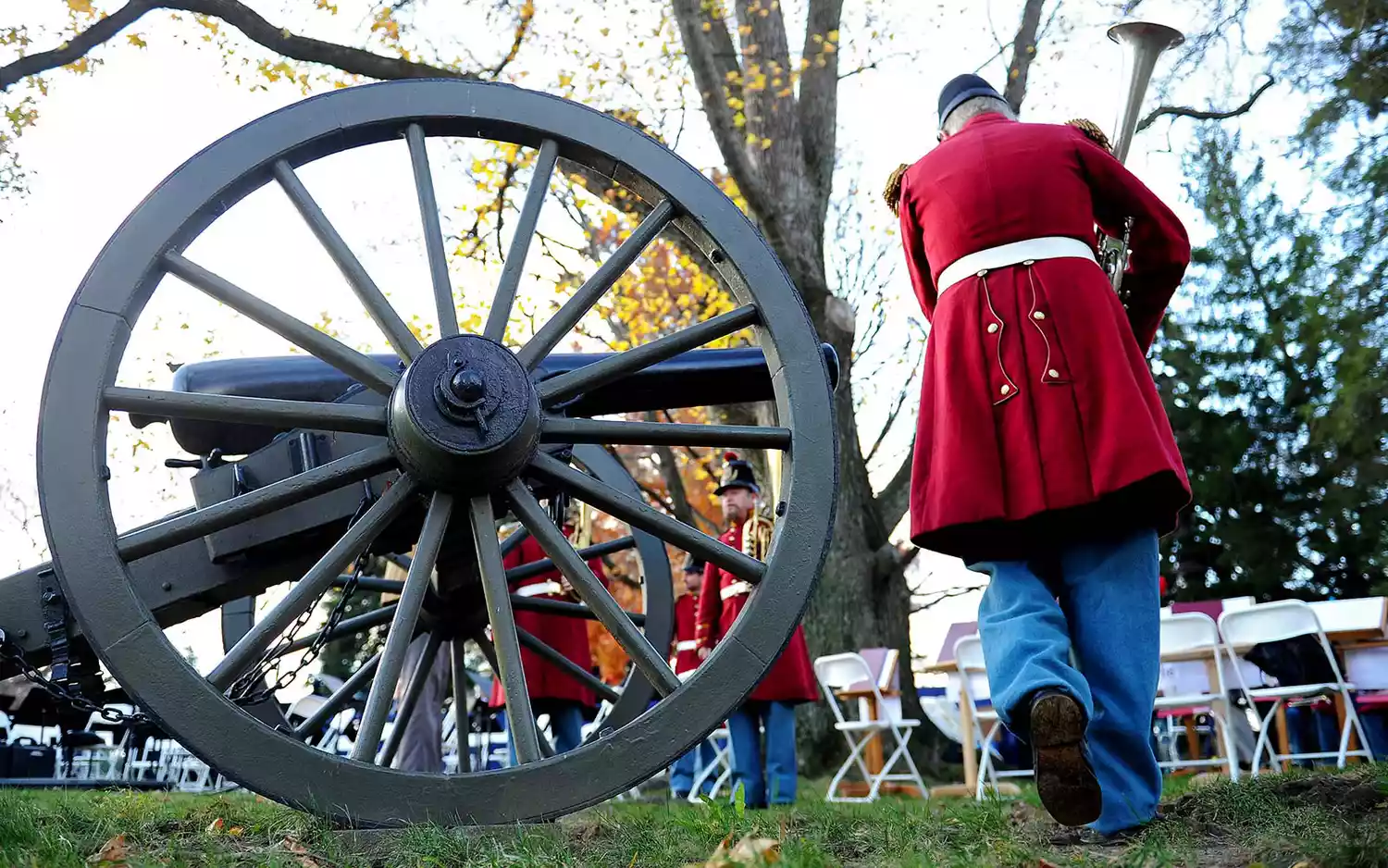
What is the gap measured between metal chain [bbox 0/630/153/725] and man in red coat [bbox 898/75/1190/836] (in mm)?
1913

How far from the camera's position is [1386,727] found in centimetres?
758

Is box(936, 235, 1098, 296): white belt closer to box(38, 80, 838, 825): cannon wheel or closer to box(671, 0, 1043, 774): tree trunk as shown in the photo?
box(38, 80, 838, 825): cannon wheel

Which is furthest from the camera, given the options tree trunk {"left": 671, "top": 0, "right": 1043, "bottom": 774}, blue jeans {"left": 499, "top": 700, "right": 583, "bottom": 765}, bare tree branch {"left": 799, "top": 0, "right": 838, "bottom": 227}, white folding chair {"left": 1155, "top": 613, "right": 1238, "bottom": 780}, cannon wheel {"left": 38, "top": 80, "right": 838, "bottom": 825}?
bare tree branch {"left": 799, "top": 0, "right": 838, "bottom": 227}

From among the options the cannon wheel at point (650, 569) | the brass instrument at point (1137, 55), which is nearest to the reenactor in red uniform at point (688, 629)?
the cannon wheel at point (650, 569)

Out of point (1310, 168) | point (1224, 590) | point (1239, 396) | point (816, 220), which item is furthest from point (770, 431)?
point (1239, 396)

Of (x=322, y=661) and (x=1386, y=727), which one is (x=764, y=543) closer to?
(x=1386, y=727)

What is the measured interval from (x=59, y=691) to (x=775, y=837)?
163 cm

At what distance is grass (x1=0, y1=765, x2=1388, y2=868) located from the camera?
93.2 inches

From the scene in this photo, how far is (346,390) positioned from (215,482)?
1.38 feet

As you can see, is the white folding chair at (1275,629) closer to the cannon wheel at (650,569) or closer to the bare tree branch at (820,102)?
the cannon wheel at (650,569)

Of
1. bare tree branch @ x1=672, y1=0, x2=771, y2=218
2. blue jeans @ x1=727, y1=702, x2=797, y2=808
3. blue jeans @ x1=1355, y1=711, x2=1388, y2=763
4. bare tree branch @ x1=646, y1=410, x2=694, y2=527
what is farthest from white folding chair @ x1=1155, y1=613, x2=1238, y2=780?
bare tree branch @ x1=646, y1=410, x2=694, y2=527

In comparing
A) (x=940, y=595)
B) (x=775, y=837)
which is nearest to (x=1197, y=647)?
(x=775, y=837)

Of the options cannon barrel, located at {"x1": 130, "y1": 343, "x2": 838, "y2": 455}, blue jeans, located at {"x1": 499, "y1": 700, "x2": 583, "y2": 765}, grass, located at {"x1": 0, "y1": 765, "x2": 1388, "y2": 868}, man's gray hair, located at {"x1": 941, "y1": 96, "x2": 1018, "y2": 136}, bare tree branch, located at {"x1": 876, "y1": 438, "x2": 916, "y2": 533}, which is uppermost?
bare tree branch, located at {"x1": 876, "y1": 438, "x2": 916, "y2": 533}

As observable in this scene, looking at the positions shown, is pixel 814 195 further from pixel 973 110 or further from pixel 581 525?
pixel 973 110
